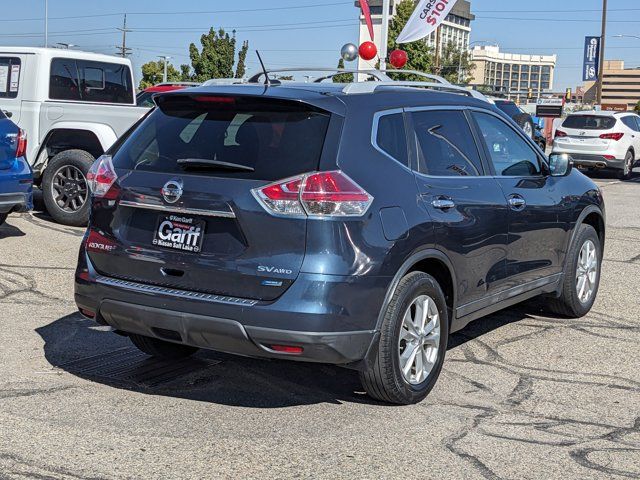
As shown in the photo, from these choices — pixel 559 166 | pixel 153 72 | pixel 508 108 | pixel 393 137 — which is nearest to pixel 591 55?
pixel 508 108

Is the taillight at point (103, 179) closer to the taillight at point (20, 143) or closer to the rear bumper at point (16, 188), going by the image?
the rear bumper at point (16, 188)

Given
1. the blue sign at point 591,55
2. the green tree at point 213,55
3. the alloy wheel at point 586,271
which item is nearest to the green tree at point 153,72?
the green tree at point 213,55

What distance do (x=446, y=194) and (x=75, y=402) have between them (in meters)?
2.27

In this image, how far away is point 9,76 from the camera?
11.8m

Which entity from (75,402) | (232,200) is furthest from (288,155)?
(75,402)

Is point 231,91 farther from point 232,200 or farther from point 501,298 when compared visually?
point 501,298

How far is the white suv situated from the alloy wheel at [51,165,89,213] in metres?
14.9

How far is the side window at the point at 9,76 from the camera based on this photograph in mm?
11758

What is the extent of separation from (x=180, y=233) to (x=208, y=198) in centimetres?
24

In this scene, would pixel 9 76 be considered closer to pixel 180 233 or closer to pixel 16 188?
pixel 16 188

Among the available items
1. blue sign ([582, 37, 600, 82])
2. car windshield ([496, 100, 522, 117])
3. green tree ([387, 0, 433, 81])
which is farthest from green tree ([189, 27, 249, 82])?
car windshield ([496, 100, 522, 117])

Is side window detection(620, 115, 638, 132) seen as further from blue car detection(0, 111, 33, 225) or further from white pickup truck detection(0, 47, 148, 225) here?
blue car detection(0, 111, 33, 225)

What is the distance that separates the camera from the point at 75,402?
496 cm

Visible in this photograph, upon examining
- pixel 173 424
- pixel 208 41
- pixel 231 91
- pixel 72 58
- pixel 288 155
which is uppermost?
pixel 208 41
